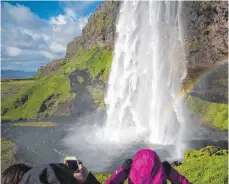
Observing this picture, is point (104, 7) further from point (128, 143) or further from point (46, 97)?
point (128, 143)

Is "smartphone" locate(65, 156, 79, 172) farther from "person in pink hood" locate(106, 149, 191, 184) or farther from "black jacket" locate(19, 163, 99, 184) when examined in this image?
"person in pink hood" locate(106, 149, 191, 184)

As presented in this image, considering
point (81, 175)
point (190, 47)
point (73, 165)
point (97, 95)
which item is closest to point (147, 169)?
point (81, 175)

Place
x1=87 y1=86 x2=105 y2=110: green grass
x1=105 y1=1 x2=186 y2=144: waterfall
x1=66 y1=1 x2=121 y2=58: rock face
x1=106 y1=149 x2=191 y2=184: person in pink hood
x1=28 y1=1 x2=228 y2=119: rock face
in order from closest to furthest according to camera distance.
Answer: x1=106 y1=149 x2=191 y2=184: person in pink hood
x1=105 y1=1 x2=186 y2=144: waterfall
x1=28 y1=1 x2=228 y2=119: rock face
x1=87 y1=86 x2=105 y2=110: green grass
x1=66 y1=1 x2=121 y2=58: rock face

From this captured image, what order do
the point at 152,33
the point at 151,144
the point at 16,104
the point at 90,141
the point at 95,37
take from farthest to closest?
the point at 95,37 < the point at 16,104 < the point at 152,33 < the point at 90,141 < the point at 151,144

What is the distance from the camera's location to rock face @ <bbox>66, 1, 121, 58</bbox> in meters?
105

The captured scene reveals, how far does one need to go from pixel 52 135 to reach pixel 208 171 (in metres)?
38.1

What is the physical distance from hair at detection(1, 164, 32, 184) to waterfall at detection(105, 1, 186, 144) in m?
36.1

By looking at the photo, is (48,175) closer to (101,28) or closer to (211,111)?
(211,111)

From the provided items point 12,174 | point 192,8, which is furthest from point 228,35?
point 12,174

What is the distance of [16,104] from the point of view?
85.9 meters

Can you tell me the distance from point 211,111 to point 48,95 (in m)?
47.1

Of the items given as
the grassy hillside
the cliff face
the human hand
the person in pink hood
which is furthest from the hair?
the grassy hillside

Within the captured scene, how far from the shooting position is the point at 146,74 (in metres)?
46.8

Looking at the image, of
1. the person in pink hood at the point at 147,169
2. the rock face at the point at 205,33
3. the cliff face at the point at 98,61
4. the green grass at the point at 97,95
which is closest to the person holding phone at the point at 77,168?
the person in pink hood at the point at 147,169
